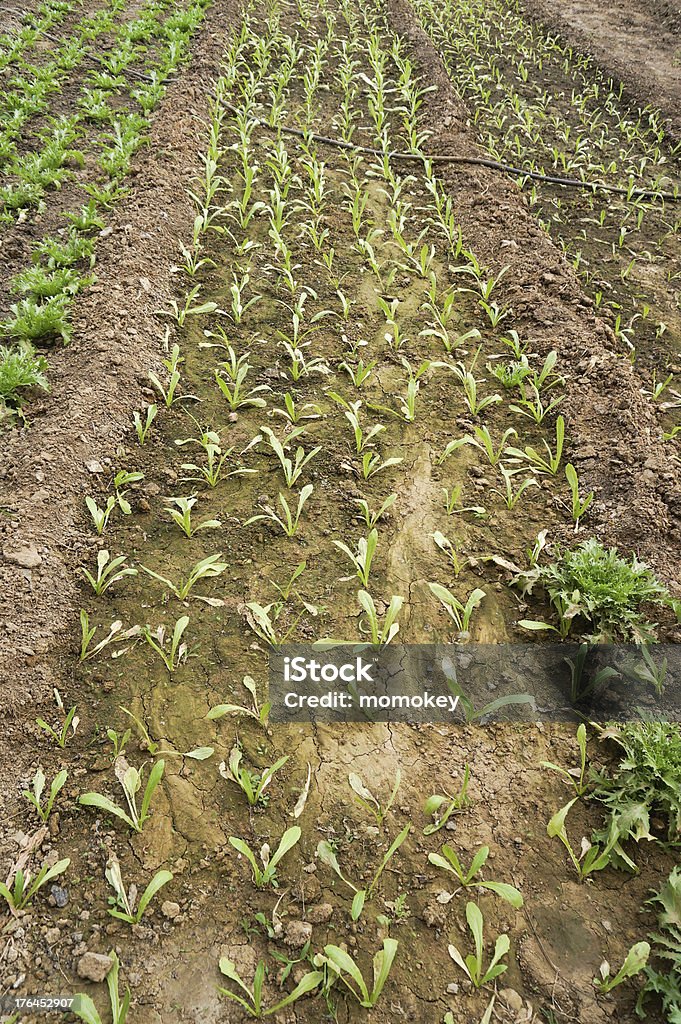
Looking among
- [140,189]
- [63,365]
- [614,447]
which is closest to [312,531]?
[614,447]

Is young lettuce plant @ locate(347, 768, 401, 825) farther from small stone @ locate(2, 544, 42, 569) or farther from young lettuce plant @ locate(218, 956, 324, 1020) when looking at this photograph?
small stone @ locate(2, 544, 42, 569)

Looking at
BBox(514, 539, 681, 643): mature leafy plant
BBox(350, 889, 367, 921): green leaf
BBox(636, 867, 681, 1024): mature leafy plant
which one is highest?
BBox(514, 539, 681, 643): mature leafy plant

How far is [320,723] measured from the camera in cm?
247

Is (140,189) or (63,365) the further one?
(140,189)

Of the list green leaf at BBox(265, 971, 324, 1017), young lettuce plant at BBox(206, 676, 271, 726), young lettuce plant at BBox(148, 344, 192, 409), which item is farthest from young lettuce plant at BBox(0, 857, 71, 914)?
young lettuce plant at BBox(148, 344, 192, 409)

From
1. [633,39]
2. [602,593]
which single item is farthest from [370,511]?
[633,39]

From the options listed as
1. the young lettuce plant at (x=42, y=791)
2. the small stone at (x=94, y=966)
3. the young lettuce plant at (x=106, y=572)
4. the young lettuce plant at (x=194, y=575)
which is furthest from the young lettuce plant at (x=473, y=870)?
the young lettuce plant at (x=106, y=572)

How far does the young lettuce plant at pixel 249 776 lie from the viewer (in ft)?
7.25

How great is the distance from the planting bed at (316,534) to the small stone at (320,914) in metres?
0.01

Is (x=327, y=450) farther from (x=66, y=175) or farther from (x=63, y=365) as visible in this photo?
(x=66, y=175)

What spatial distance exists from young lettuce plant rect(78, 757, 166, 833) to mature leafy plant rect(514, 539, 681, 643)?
5.12 feet

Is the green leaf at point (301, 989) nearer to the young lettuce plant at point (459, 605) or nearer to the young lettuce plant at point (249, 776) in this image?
the young lettuce plant at point (249, 776)

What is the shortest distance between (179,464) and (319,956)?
2381 mm

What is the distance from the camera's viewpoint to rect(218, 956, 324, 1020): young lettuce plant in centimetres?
176
